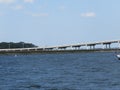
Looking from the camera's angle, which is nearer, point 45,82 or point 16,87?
point 16,87

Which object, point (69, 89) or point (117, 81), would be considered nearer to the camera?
point (69, 89)

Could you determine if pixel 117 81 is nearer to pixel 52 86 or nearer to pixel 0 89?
pixel 52 86

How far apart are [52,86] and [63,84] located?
2.28 meters

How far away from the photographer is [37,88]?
53.3 meters

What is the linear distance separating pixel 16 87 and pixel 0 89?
2.34 meters

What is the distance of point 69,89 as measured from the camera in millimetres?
52094

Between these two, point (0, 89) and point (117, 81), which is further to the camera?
point (117, 81)

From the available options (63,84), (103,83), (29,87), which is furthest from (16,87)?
(103,83)

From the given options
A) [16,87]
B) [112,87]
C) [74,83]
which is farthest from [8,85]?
[112,87]

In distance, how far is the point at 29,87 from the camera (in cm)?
5419

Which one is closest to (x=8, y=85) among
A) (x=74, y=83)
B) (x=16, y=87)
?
(x=16, y=87)

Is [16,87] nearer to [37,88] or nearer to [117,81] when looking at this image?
[37,88]

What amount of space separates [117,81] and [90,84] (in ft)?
13.5

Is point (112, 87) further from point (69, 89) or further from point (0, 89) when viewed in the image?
point (0, 89)
